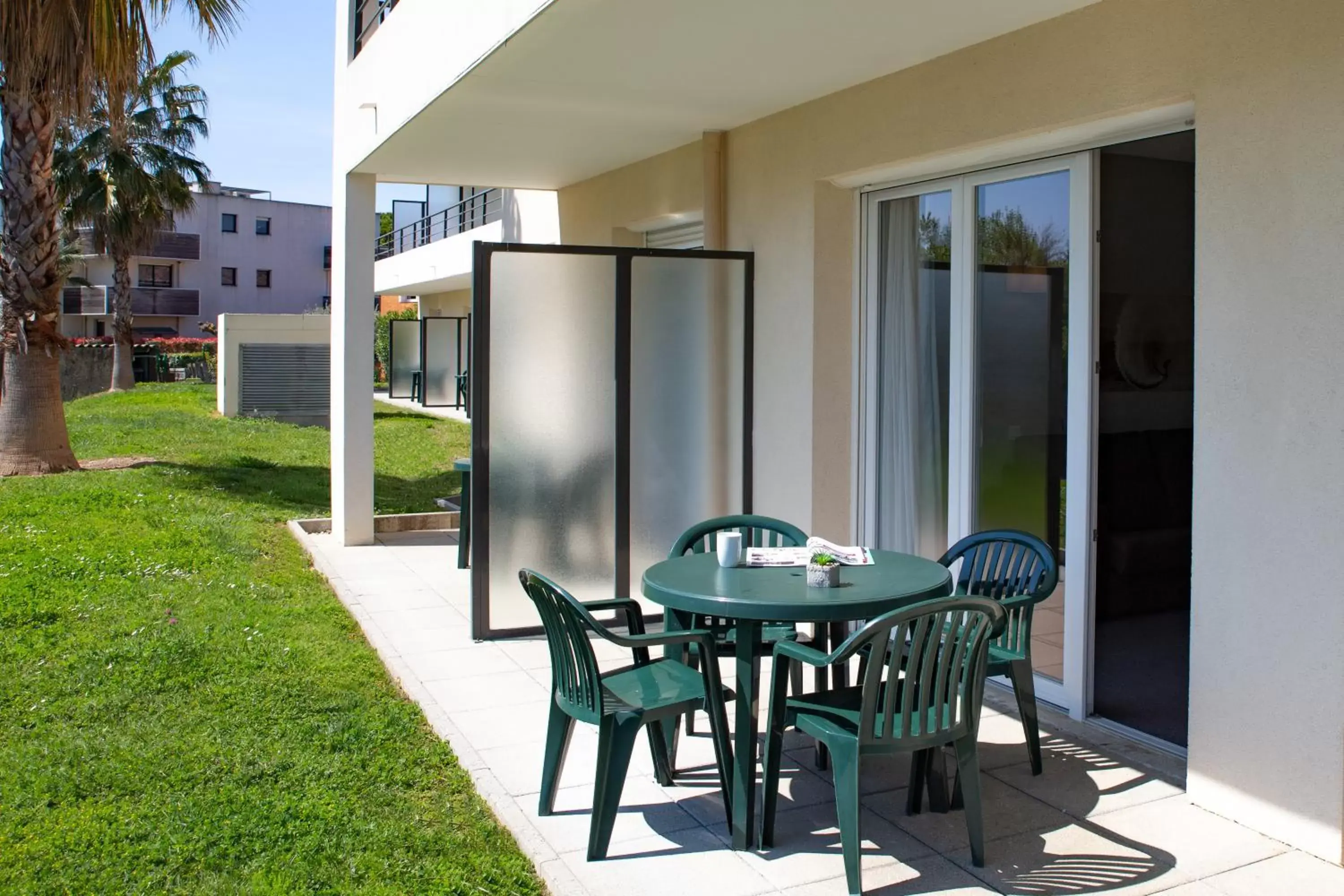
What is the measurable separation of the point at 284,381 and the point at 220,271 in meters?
35.9

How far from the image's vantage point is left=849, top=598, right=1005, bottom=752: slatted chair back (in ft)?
11.8

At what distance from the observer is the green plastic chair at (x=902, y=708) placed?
3.61 meters

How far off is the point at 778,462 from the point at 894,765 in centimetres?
263

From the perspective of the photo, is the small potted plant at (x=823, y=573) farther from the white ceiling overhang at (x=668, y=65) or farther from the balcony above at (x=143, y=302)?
the balcony above at (x=143, y=302)

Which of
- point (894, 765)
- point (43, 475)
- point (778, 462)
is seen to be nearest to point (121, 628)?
point (778, 462)

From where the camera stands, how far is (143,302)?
52.4 metres

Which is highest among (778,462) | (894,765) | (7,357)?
(7,357)

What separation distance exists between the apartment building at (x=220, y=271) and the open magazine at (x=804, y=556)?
5036cm

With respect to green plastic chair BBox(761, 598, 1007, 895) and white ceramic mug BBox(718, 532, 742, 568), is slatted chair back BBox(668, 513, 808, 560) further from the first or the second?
green plastic chair BBox(761, 598, 1007, 895)

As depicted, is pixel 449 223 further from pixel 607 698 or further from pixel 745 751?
pixel 745 751

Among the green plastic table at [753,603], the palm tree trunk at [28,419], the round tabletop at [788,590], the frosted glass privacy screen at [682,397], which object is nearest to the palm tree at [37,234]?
the palm tree trunk at [28,419]

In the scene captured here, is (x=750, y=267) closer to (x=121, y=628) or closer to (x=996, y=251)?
(x=996, y=251)

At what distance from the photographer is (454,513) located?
11.2 meters

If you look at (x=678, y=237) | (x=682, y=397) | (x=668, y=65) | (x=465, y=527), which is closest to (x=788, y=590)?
(x=668, y=65)
